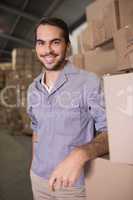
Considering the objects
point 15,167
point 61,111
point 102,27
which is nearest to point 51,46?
point 61,111

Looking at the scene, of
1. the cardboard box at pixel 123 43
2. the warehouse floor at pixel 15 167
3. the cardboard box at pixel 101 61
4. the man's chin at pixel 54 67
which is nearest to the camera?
the man's chin at pixel 54 67

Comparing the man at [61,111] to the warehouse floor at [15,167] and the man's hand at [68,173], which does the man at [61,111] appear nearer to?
the man's hand at [68,173]

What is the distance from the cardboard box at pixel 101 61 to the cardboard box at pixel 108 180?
1.25m

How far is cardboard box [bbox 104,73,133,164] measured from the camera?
2.84ft

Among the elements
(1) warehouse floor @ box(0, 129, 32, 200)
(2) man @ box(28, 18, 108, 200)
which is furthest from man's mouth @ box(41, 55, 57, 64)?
(1) warehouse floor @ box(0, 129, 32, 200)

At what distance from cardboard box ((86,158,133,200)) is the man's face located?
0.46 meters

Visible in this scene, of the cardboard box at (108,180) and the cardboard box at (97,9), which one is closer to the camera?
the cardboard box at (108,180)

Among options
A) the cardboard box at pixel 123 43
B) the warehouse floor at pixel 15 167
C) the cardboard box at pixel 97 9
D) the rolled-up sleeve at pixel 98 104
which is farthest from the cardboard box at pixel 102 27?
the warehouse floor at pixel 15 167

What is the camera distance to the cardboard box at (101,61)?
214 cm

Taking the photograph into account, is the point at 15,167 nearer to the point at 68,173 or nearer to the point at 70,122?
the point at 70,122

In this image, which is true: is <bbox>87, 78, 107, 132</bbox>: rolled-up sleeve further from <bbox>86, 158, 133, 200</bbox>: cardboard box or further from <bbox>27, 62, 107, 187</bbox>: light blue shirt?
<bbox>86, 158, 133, 200</bbox>: cardboard box

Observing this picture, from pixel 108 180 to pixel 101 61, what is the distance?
1445 mm

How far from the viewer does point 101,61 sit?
7.34 feet

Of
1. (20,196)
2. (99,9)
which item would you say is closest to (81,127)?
(99,9)
